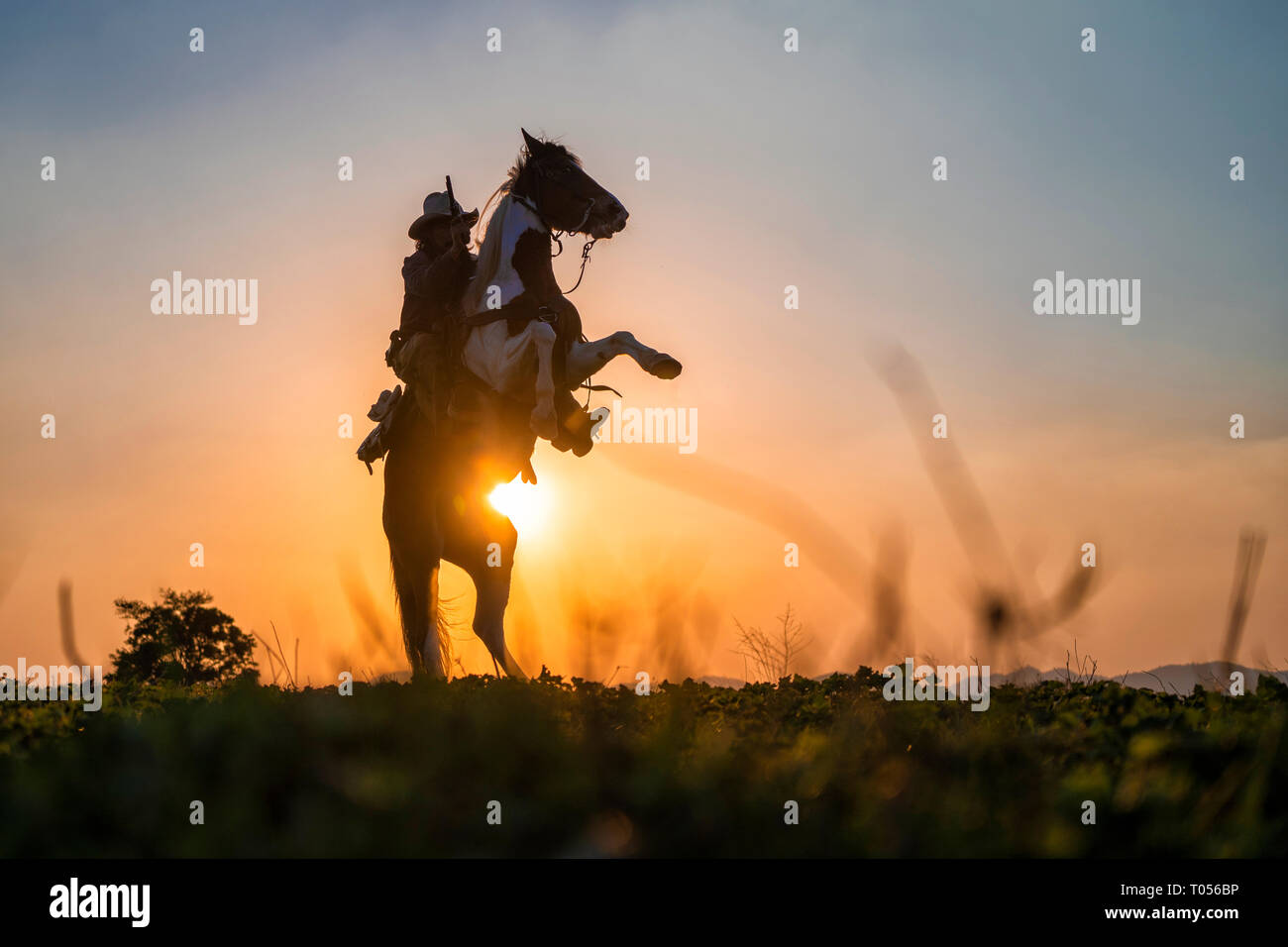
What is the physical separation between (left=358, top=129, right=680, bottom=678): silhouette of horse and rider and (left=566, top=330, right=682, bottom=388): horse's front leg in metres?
0.01

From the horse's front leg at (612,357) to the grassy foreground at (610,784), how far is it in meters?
3.86

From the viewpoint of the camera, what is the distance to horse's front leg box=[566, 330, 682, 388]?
773 cm

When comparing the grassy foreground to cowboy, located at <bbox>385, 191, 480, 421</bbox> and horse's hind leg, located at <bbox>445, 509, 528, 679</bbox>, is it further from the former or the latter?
cowboy, located at <bbox>385, 191, 480, 421</bbox>

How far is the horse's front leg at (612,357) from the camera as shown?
7727 mm

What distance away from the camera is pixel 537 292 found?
8.46 m

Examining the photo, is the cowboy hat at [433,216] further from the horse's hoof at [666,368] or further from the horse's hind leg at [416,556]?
the horse's hoof at [666,368]

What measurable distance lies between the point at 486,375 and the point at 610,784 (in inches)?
225

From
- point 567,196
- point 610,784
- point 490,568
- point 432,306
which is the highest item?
point 567,196

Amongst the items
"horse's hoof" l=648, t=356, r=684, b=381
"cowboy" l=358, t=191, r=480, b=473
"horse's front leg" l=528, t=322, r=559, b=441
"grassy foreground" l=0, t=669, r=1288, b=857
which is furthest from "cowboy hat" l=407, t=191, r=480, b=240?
"grassy foreground" l=0, t=669, r=1288, b=857

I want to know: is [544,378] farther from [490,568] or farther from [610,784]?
[610,784]

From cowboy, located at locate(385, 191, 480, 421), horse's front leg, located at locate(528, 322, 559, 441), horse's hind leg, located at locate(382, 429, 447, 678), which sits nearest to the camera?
horse's front leg, located at locate(528, 322, 559, 441)

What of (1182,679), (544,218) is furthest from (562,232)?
(1182,679)

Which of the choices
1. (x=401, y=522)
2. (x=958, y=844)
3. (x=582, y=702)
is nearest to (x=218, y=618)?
(x=401, y=522)
